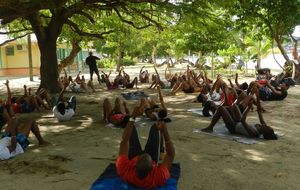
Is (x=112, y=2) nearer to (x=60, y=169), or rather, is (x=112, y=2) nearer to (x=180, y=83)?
(x=180, y=83)

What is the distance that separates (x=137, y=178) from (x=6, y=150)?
9.52ft

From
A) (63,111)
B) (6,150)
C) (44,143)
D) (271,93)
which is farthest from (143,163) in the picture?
(271,93)

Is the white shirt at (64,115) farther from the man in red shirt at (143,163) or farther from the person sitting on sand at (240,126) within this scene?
the man in red shirt at (143,163)

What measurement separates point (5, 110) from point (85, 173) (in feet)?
9.86

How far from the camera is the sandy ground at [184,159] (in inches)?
214

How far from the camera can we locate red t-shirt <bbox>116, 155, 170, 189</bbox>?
176 inches

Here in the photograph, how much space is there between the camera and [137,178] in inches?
176

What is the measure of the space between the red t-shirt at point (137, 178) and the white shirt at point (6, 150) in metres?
2.53

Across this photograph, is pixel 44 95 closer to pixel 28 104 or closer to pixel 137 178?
pixel 28 104

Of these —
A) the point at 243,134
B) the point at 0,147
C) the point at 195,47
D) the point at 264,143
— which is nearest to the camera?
the point at 0,147

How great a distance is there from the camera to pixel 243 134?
798 cm

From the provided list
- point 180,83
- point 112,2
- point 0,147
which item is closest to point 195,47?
point 180,83

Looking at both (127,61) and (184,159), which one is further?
(127,61)

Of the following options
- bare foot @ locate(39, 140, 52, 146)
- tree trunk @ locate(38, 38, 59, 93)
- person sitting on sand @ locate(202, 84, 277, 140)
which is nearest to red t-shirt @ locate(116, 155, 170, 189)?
bare foot @ locate(39, 140, 52, 146)
